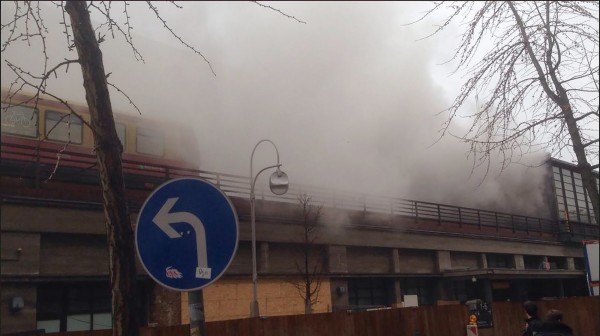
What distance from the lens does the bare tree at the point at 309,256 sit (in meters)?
16.1

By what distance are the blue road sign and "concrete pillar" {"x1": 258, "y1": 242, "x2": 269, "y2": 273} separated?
487 inches

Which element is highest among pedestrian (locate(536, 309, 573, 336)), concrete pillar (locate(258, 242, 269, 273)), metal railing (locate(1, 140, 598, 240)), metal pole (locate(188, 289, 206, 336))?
metal railing (locate(1, 140, 598, 240))

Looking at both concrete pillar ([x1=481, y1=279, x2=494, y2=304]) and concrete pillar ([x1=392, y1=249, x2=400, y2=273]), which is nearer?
concrete pillar ([x1=392, y1=249, x2=400, y2=273])

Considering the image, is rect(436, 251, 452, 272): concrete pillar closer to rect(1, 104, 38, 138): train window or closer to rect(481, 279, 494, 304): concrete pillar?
rect(481, 279, 494, 304): concrete pillar

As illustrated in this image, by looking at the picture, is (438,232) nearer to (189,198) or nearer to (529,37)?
(529,37)

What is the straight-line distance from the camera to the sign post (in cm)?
317

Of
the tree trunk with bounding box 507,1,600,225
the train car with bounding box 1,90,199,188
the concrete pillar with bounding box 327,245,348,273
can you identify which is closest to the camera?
the tree trunk with bounding box 507,1,600,225

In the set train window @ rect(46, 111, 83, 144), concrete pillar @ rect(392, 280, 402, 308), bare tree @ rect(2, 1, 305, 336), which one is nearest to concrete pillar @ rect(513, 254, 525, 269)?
concrete pillar @ rect(392, 280, 402, 308)

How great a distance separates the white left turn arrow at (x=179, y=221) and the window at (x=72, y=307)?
9692mm

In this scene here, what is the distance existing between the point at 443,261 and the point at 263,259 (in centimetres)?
825

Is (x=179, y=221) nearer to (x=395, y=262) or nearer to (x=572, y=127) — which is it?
(x=572, y=127)

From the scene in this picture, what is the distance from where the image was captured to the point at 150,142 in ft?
47.1

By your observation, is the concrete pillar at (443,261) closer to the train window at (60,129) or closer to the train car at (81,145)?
the train car at (81,145)

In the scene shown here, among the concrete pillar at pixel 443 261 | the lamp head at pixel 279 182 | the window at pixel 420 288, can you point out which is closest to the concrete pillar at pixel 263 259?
the lamp head at pixel 279 182
